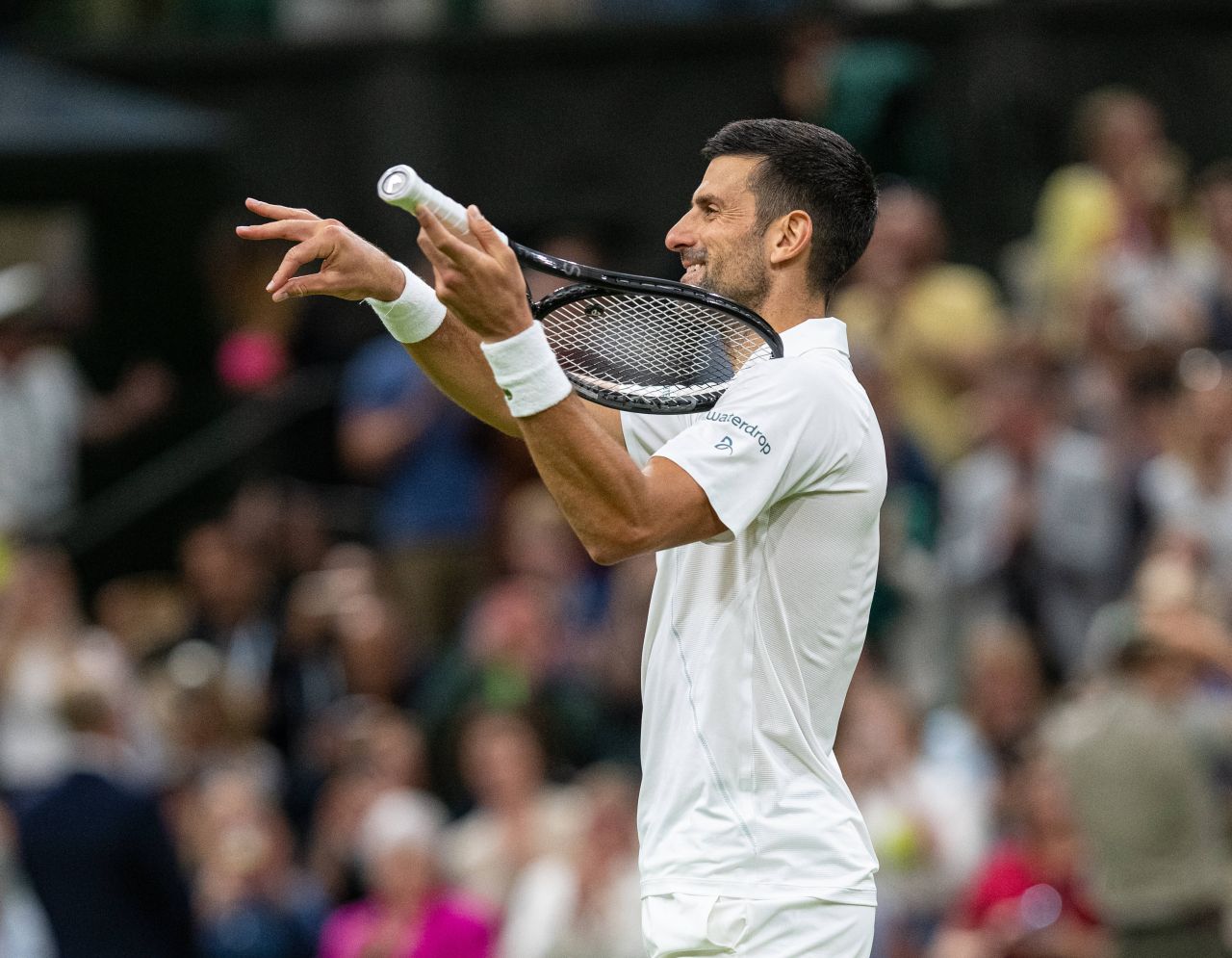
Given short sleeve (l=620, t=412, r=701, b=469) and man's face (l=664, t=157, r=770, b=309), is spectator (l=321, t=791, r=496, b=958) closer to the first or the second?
short sleeve (l=620, t=412, r=701, b=469)

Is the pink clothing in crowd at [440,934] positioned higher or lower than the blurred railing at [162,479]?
lower

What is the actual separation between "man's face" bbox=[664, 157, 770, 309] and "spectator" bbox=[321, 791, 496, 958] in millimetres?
4949

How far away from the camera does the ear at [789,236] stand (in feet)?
12.8

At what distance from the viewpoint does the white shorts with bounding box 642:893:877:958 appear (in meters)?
3.71

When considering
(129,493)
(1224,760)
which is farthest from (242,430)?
(1224,760)

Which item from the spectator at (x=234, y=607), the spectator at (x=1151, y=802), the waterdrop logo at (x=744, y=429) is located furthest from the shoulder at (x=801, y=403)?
the spectator at (x=234, y=607)

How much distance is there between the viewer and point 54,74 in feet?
44.6

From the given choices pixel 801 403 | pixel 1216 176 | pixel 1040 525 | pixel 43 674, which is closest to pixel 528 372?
pixel 801 403

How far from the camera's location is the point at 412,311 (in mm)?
4273

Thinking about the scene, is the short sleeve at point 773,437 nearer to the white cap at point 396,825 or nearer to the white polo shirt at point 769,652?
the white polo shirt at point 769,652

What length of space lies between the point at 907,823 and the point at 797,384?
4.75m

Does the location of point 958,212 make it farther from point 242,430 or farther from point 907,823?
point 907,823

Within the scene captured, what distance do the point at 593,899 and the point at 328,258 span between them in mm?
4567

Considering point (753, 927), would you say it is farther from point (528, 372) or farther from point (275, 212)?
point (275, 212)
